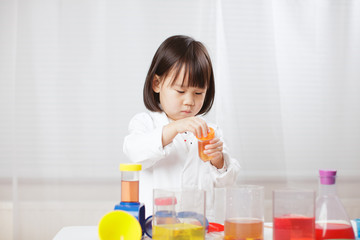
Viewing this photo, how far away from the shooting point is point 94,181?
217 cm

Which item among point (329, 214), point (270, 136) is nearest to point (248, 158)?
point (270, 136)

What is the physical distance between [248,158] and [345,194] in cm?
58

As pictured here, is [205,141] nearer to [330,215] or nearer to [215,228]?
[215,228]

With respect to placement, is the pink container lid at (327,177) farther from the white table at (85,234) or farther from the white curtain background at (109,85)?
the white curtain background at (109,85)

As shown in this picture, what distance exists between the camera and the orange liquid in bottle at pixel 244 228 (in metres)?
0.82

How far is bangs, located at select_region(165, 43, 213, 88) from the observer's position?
4.59 ft

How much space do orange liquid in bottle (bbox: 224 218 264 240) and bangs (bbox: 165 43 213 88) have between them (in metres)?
0.64

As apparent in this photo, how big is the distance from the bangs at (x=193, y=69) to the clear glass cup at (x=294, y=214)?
2.12 ft

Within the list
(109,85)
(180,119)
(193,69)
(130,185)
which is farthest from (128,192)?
(109,85)

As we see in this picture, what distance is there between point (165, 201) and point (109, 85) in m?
1.40

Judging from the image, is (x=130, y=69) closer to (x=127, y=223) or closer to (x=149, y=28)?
(x=149, y=28)

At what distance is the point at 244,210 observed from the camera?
842 mm

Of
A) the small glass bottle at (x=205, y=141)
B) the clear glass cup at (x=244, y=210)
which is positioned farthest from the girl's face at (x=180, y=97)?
the clear glass cup at (x=244, y=210)

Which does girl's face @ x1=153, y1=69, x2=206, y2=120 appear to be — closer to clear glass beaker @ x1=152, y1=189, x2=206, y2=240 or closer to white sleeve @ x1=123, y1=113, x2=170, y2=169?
white sleeve @ x1=123, y1=113, x2=170, y2=169
